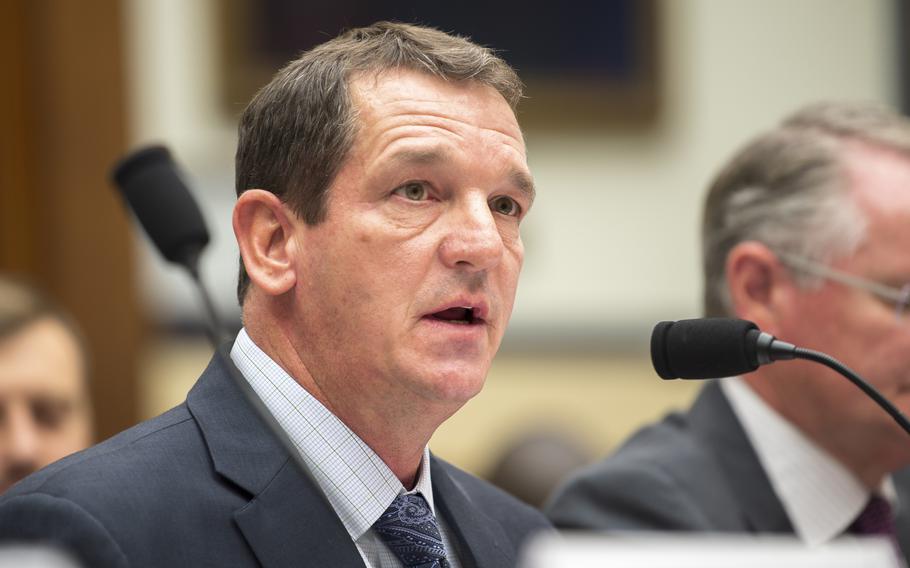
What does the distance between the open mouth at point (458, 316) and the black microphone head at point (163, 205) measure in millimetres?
575

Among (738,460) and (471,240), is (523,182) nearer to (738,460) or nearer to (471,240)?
(471,240)

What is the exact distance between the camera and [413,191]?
1849 millimetres

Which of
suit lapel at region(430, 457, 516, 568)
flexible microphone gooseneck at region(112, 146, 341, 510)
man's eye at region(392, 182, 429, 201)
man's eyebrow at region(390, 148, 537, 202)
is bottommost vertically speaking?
suit lapel at region(430, 457, 516, 568)

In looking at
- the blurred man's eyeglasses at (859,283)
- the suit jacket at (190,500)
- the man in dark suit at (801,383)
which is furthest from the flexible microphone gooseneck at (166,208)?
the blurred man's eyeglasses at (859,283)

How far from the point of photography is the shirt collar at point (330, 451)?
1.80 metres

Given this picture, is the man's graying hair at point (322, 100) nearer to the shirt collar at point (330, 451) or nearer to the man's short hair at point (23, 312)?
the shirt collar at point (330, 451)

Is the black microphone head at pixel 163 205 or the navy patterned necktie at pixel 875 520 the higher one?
the black microphone head at pixel 163 205

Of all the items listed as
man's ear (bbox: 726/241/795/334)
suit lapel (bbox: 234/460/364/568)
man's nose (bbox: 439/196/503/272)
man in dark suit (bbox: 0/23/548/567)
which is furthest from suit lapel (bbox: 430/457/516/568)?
man's ear (bbox: 726/241/795/334)

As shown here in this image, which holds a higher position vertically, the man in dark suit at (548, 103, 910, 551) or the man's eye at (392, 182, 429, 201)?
the man's eye at (392, 182, 429, 201)

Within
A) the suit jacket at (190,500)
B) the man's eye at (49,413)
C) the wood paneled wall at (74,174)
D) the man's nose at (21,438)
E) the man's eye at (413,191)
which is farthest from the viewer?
the wood paneled wall at (74,174)

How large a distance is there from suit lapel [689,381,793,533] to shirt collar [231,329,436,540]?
32.8 inches

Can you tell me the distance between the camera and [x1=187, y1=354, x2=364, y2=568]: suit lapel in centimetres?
169

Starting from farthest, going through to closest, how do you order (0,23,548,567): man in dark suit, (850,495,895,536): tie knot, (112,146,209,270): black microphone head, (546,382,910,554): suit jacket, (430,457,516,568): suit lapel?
1. (850,495,895,536): tie knot
2. (546,382,910,554): suit jacket
3. (112,146,209,270): black microphone head
4. (430,457,516,568): suit lapel
5. (0,23,548,567): man in dark suit

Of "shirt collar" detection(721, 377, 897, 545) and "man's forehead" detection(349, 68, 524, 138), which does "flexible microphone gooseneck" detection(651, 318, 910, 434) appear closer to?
"man's forehead" detection(349, 68, 524, 138)
